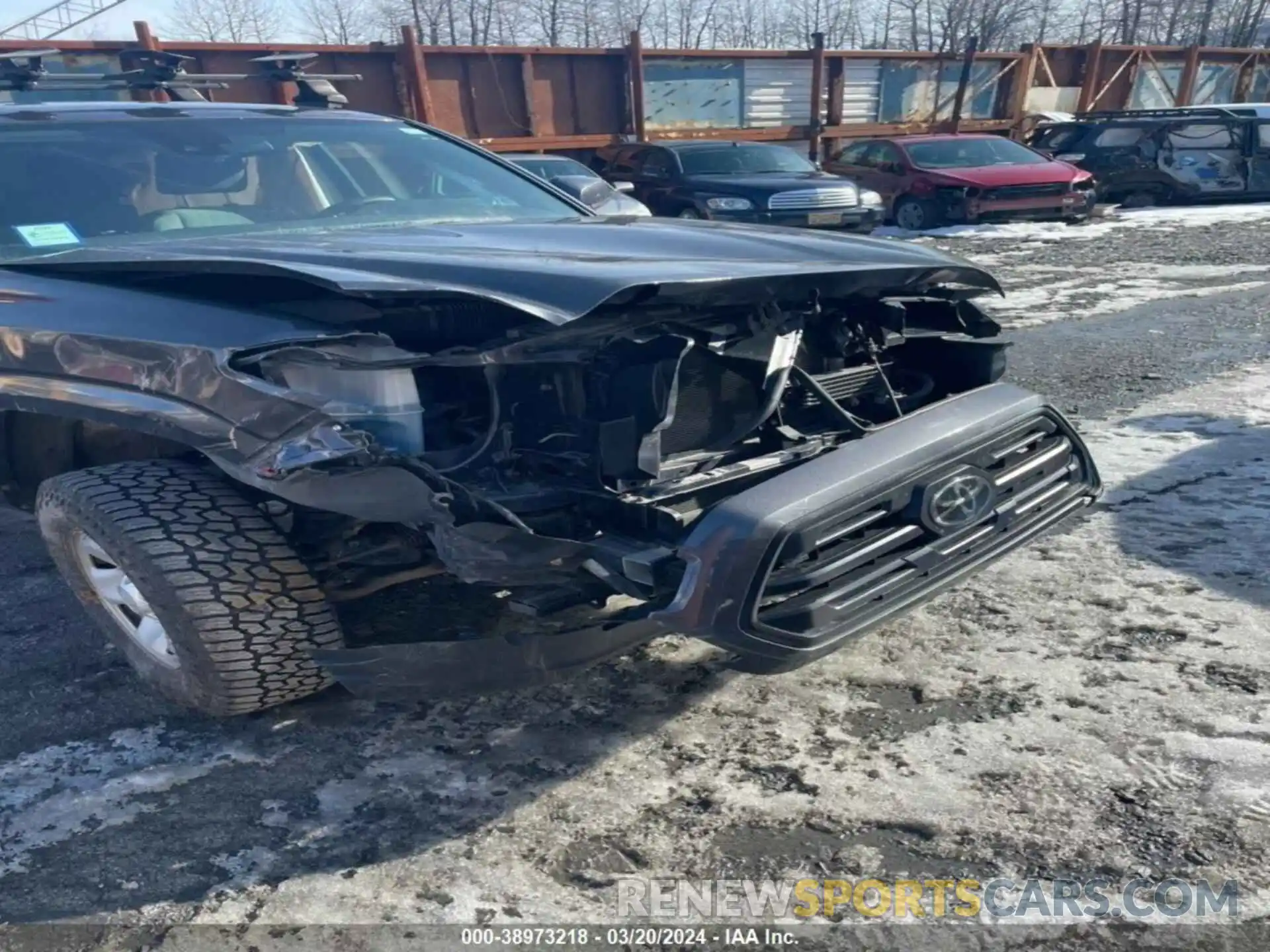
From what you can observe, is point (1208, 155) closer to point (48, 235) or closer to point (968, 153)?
point (968, 153)

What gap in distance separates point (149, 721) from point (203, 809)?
50 cm

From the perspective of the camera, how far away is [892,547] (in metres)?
2.42

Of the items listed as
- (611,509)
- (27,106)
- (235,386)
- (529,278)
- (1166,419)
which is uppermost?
(27,106)

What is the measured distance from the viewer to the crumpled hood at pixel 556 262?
2180 millimetres

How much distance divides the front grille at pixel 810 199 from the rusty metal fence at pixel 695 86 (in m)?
4.68

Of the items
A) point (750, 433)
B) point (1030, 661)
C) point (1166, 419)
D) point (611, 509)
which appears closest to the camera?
point (611, 509)

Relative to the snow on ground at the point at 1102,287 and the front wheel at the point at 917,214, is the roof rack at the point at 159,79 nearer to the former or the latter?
the snow on ground at the point at 1102,287

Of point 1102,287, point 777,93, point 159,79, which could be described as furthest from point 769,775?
point 777,93

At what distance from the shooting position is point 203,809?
230cm

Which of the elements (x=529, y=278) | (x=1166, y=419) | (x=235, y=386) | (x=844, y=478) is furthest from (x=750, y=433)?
(x=1166, y=419)

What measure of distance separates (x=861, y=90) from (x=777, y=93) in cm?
206

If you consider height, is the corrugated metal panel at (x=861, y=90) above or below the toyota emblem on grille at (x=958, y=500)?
below

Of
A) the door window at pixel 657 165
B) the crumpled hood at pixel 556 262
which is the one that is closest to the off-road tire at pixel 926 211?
the door window at pixel 657 165

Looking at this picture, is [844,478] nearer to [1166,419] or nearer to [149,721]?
[149,721]
